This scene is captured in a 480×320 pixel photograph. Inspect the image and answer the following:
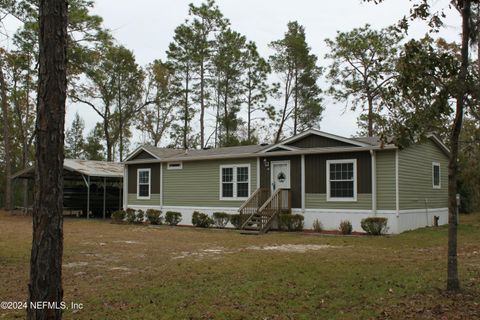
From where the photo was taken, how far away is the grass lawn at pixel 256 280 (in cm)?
595

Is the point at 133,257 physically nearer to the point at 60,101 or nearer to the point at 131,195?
the point at 60,101

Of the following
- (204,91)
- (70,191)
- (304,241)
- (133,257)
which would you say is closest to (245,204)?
(304,241)

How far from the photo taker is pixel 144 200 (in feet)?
78.0

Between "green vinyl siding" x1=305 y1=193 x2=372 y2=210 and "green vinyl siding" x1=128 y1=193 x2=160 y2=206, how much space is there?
27.7 ft

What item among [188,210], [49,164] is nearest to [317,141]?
[188,210]

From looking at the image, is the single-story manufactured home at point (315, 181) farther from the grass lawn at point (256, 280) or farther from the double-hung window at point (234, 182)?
the grass lawn at point (256, 280)

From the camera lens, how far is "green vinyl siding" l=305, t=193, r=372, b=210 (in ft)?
54.9

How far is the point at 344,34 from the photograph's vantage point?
115 ft

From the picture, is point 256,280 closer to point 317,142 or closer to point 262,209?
point 262,209

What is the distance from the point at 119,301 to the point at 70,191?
22781 millimetres

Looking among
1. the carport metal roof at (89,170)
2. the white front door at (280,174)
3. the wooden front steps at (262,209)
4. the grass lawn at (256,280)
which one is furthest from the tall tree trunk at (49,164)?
the carport metal roof at (89,170)

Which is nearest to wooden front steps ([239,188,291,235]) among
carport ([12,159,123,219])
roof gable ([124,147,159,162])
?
roof gable ([124,147,159,162])

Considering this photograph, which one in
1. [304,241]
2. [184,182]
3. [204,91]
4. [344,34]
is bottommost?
[304,241]

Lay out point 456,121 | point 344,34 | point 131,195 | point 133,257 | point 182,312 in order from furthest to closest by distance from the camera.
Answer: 1. point 344,34
2. point 131,195
3. point 133,257
4. point 456,121
5. point 182,312
